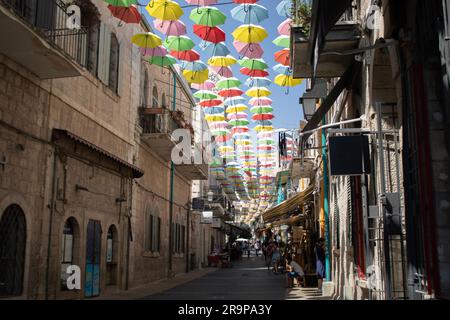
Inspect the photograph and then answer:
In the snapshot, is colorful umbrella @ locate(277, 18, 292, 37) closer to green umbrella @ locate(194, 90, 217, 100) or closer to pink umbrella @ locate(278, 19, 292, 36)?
pink umbrella @ locate(278, 19, 292, 36)

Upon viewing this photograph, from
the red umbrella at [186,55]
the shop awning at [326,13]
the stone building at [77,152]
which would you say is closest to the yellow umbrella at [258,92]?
the red umbrella at [186,55]

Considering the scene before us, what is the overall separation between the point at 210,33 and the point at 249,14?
44.8 inches

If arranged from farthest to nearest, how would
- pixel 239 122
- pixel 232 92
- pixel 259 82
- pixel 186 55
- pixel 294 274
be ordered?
pixel 239 122, pixel 294 274, pixel 232 92, pixel 259 82, pixel 186 55

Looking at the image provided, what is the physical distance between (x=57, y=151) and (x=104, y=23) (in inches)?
215

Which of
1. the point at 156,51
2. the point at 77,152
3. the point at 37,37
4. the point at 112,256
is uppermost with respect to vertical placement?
the point at 156,51

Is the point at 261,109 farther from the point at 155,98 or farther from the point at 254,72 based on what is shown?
the point at 155,98

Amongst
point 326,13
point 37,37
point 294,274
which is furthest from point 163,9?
point 294,274

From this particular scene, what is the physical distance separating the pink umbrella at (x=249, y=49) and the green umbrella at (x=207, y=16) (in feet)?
4.68

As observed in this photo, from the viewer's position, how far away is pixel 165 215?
81.9ft

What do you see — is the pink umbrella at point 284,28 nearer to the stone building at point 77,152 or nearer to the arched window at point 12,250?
the stone building at point 77,152

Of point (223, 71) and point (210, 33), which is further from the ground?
point (210, 33)

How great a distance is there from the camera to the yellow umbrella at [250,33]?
13.2m

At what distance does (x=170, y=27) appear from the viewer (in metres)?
13.1
